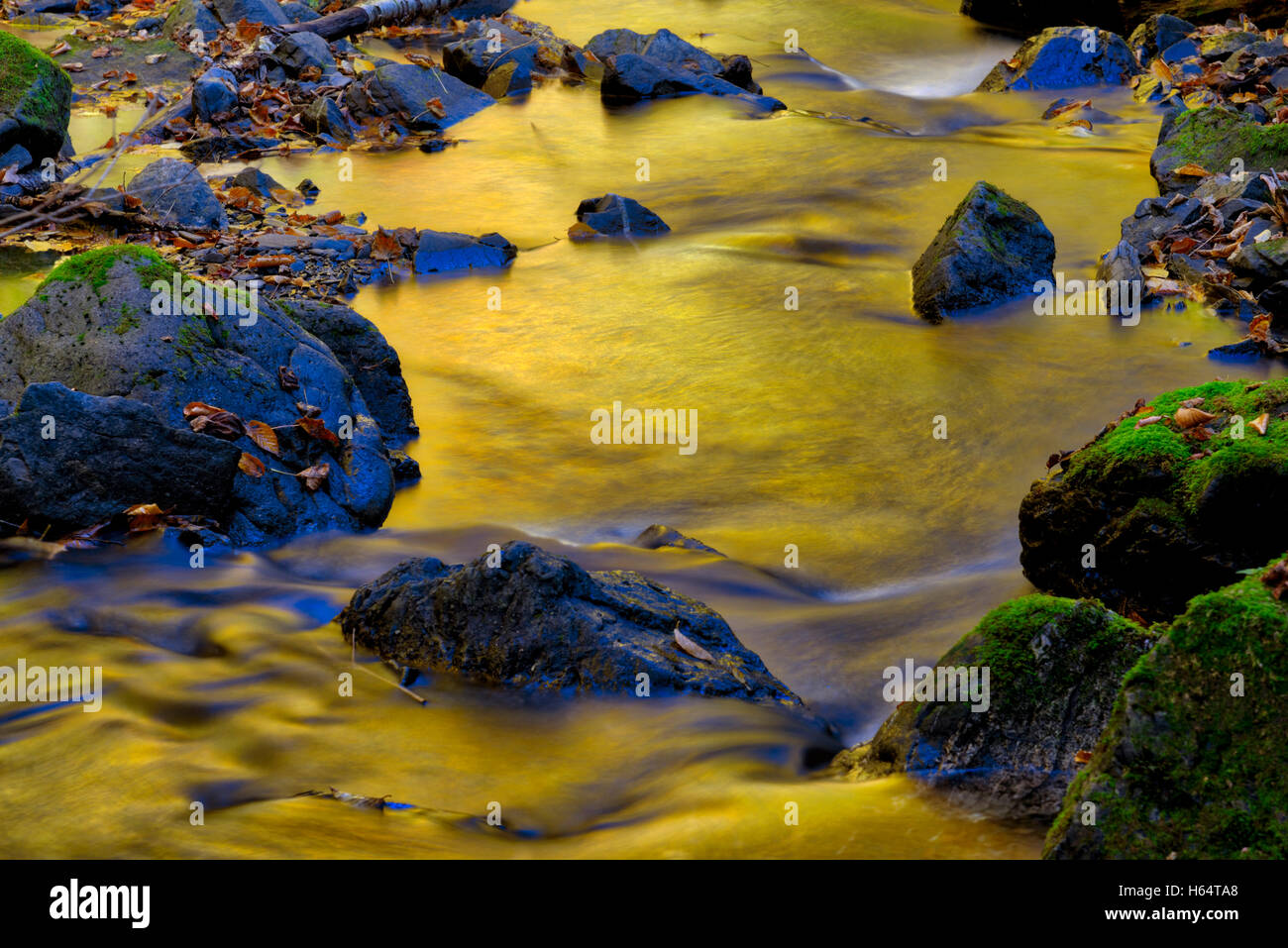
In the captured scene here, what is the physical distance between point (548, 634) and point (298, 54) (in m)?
14.1

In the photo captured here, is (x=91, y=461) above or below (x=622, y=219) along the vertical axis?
below

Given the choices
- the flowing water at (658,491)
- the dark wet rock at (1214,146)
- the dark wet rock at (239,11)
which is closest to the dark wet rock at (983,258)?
the flowing water at (658,491)

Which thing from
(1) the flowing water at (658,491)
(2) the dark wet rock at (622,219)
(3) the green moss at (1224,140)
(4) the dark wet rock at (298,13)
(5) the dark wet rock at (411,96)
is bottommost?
(1) the flowing water at (658,491)

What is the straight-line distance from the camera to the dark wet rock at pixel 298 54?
15.8m

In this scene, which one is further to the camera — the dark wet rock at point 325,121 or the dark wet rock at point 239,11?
the dark wet rock at point 239,11

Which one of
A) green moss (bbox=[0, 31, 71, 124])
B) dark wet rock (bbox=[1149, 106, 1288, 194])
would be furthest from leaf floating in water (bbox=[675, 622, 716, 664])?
green moss (bbox=[0, 31, 71, 124])

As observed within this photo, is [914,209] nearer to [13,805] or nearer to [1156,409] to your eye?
[1156,409]

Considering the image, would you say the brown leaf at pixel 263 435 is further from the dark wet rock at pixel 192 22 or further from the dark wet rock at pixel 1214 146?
the dark wet rock at pixel 192 22

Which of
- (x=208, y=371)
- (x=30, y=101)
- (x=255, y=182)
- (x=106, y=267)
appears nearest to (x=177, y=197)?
(x=255, y=182)

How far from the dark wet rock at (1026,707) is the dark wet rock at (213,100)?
44.2 ft

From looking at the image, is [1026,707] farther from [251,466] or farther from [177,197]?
[177,197]

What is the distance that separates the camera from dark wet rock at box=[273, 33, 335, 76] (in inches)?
623

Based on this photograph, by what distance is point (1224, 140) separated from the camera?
11719mm

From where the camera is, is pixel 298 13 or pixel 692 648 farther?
pixel 298 13
